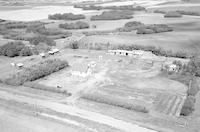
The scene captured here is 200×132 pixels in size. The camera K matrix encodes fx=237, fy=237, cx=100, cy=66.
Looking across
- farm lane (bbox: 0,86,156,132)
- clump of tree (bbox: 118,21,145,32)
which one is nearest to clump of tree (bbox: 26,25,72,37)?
clump of tree (bbox: 118,21,145,32)

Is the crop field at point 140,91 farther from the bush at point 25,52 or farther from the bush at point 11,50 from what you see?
the bush at point 11,50

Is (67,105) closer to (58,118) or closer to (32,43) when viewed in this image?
(58,118)

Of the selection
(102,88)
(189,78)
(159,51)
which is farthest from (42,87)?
(159,51)

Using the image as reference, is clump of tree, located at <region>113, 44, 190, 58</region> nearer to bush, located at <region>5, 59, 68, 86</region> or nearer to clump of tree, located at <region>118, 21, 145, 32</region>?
bush, located at <region>5, 59, 68, 86</region>

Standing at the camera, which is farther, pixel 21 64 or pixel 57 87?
pixel 21 64

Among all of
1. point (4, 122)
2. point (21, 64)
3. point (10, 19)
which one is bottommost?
point (4, 122)

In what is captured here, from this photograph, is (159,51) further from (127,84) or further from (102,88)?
(102,88)

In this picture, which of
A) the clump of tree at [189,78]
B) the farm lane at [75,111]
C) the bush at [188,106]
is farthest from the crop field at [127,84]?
the farm lane at [75,111]

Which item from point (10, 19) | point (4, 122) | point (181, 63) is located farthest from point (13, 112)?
point (10, 19)
